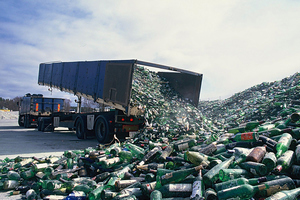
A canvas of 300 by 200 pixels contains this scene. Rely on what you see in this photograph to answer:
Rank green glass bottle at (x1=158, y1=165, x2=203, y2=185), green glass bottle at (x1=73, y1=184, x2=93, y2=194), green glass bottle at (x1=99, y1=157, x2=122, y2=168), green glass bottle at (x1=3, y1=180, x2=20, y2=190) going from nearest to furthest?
green glass bottle at (x1=158, y1=165, x2=203, y2=185) → green glass bottle at (x1=73, y1=184, x2=93, y2=194) → green glass bottle at (x1=3, y1=180, x2=20, y2=190) → green glass bottle at (x1=99, y1=157, x2=122, y2=168)

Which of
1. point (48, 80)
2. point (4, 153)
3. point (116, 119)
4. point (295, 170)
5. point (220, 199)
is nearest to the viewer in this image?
point (220, 199)

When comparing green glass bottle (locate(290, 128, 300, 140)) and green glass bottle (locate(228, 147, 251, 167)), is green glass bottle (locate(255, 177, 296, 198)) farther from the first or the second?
green glass bottle (locate(290, 128, 300, 140))

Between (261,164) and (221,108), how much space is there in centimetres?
1040

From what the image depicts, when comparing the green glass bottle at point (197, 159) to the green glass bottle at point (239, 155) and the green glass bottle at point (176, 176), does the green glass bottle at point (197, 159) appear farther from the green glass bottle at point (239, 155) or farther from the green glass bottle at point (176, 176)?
the green glass bottle at point (239, 155)

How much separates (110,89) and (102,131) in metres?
2.03

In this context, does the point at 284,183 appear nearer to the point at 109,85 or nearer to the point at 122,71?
the point at 122,71

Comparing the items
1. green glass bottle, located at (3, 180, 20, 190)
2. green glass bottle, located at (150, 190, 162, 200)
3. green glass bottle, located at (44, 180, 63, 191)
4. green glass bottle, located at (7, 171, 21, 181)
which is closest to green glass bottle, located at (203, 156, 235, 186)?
green glass bottle, located at (150, 190, 162, 200)

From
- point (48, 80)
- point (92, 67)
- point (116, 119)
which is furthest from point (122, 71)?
point (48, 80)

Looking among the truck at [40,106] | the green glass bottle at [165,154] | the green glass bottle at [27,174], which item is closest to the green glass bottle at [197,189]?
the green glass bottle at [165,154]

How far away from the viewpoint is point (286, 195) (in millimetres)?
2201

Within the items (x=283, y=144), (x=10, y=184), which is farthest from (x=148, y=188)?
(x=10, y=184)

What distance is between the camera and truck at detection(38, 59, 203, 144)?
786 centimetres

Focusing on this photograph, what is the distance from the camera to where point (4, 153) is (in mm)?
7148

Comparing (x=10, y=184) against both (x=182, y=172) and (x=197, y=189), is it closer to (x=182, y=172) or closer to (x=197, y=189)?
(x=182, y=172)
